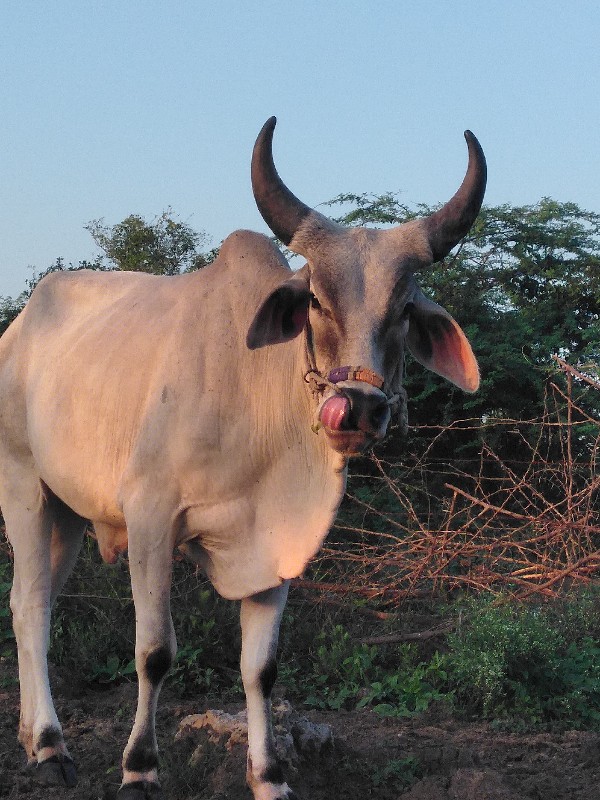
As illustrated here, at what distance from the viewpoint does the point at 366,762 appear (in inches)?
142

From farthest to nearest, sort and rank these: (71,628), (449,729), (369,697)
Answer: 1. (71,628)
2. (369,697)
3. (449,729)

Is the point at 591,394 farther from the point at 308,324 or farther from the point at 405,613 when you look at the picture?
the point at 308,324

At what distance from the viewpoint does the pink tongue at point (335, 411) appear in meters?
2.78

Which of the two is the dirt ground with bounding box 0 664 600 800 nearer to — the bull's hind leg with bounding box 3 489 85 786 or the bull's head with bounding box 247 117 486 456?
the bull's hind leg with bounding box 3 489 85 786

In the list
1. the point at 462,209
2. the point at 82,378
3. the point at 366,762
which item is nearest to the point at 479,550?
the point at 366,762

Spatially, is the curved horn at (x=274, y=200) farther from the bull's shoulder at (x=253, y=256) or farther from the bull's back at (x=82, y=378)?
the bull's back at (x=82, y=378)

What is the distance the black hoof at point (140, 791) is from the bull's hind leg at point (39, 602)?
0.42m

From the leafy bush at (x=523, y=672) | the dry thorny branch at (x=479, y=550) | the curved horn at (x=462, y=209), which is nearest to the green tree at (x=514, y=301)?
the dry thorny branch at (x=479, y=550)

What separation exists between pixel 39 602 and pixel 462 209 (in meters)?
2.21

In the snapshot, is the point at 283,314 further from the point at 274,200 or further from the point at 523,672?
the point at 523,672

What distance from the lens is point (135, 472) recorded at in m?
3.42

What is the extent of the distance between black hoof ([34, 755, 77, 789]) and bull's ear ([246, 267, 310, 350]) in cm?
166

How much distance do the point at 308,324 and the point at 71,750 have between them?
1.95m

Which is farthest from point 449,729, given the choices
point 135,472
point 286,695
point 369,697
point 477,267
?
point 477,267
